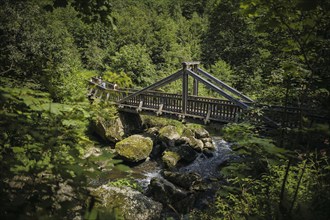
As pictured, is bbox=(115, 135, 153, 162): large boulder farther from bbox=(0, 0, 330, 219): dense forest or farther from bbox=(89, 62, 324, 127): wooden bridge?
bbox=(0, 0, 330, 219): dense forest

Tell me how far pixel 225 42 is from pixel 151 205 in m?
21.6

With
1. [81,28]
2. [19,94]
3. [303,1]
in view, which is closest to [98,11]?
[19,94]

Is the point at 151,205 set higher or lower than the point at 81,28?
lower

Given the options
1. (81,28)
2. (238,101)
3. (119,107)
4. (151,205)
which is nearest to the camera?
(151,205)

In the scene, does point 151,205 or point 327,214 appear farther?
point 151,205

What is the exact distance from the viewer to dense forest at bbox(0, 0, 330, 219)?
7.30ft

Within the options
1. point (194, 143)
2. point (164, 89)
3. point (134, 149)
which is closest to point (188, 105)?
point (194, 143)

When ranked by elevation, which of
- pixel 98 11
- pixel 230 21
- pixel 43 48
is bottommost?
pixel 98 11

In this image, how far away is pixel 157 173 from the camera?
11.5 metres

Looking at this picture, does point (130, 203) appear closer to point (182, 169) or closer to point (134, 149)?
point (182, 169)

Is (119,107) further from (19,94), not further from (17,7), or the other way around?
(19,94)

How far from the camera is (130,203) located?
630 cm

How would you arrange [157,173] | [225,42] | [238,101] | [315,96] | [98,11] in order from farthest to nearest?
[225,42]
[157,173]
[238,101]
[315,96]
[98,11]

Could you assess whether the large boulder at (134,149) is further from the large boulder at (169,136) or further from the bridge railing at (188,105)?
the bridge railing at (188,105)
